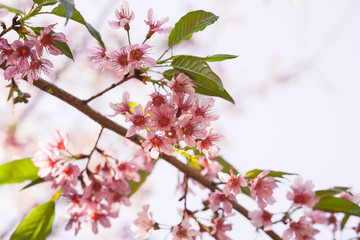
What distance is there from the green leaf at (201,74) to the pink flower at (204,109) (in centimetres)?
3

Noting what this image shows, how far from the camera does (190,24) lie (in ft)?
3.12

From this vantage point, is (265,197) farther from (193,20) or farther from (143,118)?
(193,20)

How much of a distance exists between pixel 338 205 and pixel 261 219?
0.23 m

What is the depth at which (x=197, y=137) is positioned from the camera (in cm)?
93

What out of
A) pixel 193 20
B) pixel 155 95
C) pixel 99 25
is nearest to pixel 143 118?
pixel 155 95

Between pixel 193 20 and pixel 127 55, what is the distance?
0.19m

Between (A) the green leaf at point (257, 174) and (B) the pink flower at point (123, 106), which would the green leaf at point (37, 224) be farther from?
(A) the green leaf at point (257, 174)

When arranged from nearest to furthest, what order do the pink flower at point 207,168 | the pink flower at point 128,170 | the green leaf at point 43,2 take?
1. the green leaf at point 43,2
2. the pink flower at point 128,170
3. the pink flower at point 207,168

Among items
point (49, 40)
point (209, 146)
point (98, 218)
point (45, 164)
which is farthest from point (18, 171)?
point (209, 146)

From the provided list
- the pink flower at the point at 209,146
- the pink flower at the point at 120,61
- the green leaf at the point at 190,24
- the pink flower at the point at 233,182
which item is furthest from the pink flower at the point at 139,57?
the pink flower at the point at 233,182

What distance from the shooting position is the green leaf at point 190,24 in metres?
0.94

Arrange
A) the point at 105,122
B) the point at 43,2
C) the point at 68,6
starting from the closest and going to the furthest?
the point at 68,6, the point at 43,2, the point at 105,122

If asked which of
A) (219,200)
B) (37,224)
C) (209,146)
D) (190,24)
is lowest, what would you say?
(37,224)

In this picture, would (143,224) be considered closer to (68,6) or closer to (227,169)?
(227,169)
